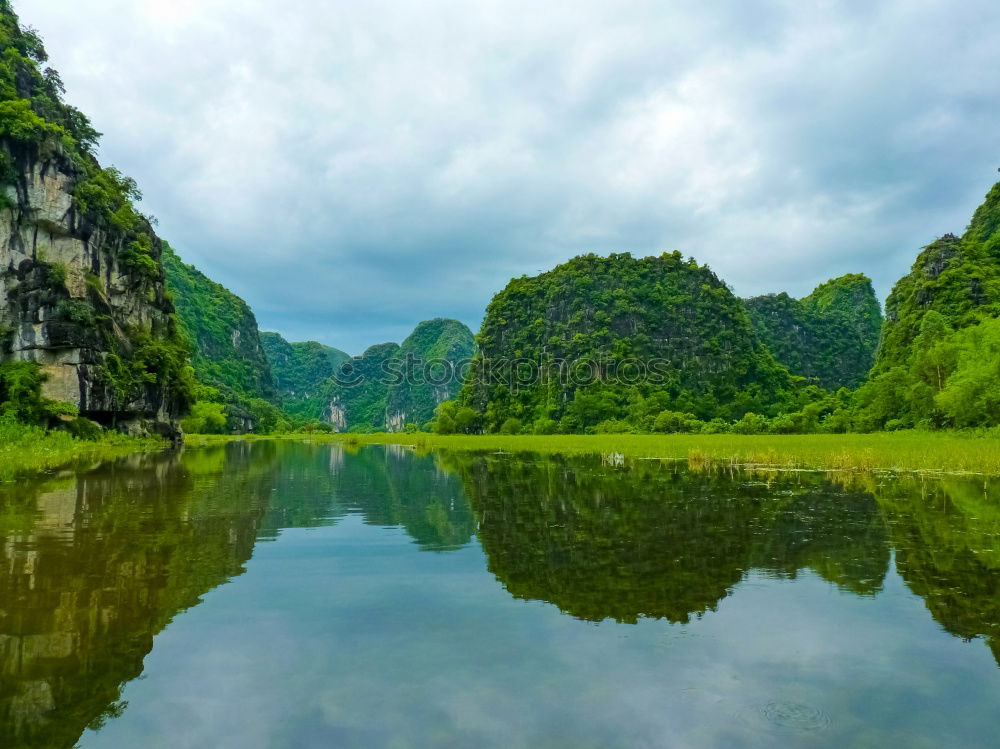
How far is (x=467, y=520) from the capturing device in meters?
13.4

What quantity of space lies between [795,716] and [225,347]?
159914mm

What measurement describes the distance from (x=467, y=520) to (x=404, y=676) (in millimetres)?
8558

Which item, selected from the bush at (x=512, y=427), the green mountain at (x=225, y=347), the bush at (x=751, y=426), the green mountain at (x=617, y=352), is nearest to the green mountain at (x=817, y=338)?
the green mountain at (x=617, y=352)

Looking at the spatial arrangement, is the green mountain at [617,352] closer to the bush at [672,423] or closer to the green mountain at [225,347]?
the bush at [672,423]

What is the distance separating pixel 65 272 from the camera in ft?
121

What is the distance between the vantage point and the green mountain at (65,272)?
34250mm

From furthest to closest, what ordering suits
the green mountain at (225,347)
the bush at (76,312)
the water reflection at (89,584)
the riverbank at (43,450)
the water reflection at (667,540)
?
the green mountain at (225,347) < the bush at (76,312) < the riverbank at (43,450) < the water reflection at (667,540) < the water reflection at (89,584)

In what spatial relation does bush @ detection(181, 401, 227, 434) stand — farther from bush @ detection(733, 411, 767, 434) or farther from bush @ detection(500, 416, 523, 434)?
bush @ detection(733, 411, 767, 434)

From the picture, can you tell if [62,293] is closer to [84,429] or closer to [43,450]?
[84,429]

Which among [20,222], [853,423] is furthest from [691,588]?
[853,423]

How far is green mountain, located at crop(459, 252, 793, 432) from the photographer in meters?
86.1

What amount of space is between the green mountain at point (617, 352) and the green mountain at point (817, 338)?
1279 inches

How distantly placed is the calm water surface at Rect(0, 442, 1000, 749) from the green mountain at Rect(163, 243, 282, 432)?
334 ft

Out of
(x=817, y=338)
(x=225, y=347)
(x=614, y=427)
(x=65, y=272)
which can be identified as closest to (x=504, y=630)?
(x=65, y=272)
